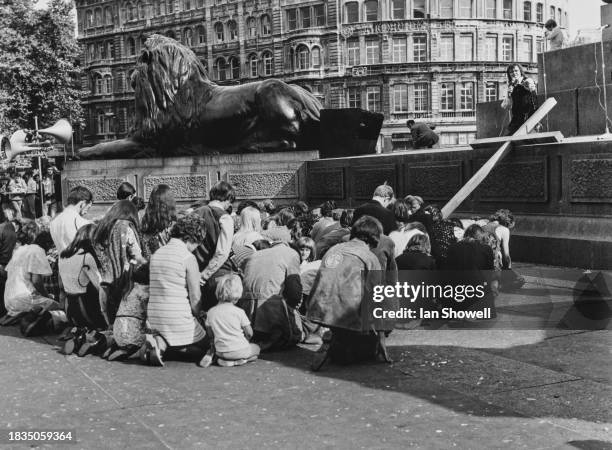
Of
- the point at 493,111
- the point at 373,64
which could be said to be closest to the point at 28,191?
the point at 493,111

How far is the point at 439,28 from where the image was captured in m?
71.0

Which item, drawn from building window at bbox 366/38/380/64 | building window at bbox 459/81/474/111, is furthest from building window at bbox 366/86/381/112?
building window at bbox 459/81/474/111

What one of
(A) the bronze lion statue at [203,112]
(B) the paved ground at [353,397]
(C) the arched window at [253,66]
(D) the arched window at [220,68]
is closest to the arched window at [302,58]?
(C) the arched window at [253,66]

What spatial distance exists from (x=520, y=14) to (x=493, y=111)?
2412 inches

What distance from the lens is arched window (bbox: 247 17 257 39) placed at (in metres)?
78.3

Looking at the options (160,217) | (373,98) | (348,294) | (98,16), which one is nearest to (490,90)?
(373,98)

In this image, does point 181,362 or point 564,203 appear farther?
point 564,203

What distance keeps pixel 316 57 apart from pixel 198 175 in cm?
5754

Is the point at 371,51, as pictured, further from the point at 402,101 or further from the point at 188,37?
the point at 188,37

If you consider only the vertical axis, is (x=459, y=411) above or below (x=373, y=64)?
below

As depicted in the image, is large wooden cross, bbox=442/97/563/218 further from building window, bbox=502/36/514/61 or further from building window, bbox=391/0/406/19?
building window, bbox=502/36/514/61

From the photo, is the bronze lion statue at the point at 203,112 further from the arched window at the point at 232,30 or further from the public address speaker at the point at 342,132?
the arched window at the point at 232,30

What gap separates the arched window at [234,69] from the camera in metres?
80.4

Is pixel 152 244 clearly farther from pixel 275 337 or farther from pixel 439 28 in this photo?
pixel 439 28
